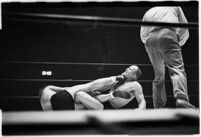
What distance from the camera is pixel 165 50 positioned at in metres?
3.04

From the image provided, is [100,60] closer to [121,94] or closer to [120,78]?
[120,78]

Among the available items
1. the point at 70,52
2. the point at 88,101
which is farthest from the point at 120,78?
the point at 70,52

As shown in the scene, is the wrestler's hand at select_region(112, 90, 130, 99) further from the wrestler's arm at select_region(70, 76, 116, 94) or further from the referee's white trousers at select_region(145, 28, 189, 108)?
the referee's white trousers at select_region(145, 28, 189, 108)

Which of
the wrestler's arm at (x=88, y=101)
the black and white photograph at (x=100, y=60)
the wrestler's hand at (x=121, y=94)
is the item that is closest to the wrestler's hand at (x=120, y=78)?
the black and white photograph at (x=100, y=60)

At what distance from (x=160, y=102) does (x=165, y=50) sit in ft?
1.94

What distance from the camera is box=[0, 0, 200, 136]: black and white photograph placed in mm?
2939

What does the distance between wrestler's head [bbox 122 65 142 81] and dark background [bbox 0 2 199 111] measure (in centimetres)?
Answer: 5

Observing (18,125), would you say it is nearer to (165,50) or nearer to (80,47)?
(80,47)

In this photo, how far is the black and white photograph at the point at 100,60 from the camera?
294cm

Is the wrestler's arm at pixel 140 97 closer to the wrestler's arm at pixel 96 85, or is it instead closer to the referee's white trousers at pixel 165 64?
the referee's white trousers at pixel 165 64

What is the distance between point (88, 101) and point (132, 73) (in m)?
0.59

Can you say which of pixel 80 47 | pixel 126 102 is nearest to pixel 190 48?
pixel 126 102

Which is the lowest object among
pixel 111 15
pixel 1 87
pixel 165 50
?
pixel 1 87

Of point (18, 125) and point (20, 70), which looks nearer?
point (18, 125)
